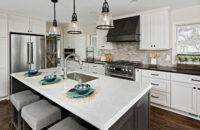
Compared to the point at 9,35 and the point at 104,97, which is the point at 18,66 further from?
the point at 104,97

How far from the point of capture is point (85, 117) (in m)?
0.84

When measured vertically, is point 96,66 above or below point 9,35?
below

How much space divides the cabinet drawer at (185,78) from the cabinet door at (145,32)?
1014 millimetres

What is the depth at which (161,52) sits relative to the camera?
3.19m

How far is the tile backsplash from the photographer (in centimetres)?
315

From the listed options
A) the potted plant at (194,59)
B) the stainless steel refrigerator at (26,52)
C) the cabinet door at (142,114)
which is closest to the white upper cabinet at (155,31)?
the potted plant at (194,59)

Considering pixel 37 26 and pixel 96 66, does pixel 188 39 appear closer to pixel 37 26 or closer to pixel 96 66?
pixel 96 66

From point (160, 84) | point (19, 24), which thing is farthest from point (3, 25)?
point (160, 84)

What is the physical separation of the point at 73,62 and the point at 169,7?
3.72 metres

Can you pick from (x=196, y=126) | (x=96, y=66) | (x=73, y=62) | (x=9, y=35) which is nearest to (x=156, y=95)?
A: (x=196, y=126)

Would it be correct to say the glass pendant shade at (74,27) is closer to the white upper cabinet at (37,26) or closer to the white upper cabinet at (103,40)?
the white upper cabinet at (103,40)

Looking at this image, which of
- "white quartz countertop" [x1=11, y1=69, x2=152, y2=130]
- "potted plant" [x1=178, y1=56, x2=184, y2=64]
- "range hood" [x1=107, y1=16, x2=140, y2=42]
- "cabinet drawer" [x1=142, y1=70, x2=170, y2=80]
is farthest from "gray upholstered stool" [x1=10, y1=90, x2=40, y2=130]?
"potted plant" [x1=178, y1=56, x2=184, y2=64]

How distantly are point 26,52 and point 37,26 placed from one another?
37.6 inches

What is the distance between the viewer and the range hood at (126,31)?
3.20 m
